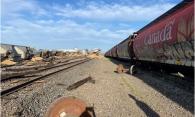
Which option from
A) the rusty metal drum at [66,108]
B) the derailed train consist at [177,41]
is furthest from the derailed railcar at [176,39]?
the rusty metal drum at [66,108]

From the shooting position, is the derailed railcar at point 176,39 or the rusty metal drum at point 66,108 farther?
the derailed railcar at point 176,39

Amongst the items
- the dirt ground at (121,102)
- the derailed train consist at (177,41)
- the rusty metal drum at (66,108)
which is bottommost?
the dirt ground at (121,102)

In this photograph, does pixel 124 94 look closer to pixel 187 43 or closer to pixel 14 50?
pixel 187 43

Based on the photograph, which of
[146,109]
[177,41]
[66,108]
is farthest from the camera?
[177,41]

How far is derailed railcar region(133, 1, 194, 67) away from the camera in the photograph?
40.6 ft

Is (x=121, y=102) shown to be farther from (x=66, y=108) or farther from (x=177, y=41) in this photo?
(x=66, y=108)

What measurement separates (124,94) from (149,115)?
384 cm

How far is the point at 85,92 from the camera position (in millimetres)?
13102

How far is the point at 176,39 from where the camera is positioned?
13938mm

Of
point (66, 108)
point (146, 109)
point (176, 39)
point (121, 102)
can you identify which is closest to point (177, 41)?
point (176, 39)

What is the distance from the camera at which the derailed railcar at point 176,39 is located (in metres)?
12.4

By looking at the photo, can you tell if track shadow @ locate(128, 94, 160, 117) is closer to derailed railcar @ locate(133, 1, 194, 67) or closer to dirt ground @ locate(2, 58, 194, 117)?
dirt ground @ locate(2, 58, 194, 117)

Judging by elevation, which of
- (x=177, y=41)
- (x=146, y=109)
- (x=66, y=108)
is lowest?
(x=146, y=109)

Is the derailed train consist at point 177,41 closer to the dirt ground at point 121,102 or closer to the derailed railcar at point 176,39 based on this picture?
the derailed railcar at point 176,39
